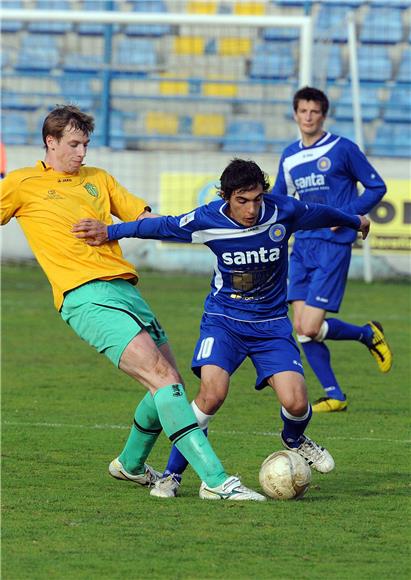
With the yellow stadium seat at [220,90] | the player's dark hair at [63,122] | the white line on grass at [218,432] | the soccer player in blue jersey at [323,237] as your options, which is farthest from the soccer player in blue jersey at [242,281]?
the yellow stadium seat at [220,90]

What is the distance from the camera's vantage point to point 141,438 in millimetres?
6367

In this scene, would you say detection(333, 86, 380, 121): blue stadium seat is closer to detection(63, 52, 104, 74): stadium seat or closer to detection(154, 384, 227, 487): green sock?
detection(63, 52, 104, 74): stadium seat

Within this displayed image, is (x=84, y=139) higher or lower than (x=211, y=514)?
higher

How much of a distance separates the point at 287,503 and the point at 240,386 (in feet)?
14.7

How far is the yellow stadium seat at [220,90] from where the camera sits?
21938 mm

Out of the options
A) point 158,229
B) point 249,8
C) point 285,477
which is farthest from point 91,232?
point 249,8

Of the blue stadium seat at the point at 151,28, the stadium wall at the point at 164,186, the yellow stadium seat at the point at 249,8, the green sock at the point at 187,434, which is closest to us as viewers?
the green sock at the point at 187,434

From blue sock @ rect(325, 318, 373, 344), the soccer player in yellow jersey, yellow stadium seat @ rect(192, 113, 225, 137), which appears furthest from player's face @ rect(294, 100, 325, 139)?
yellow stadium seat @ rect(192, 113, 225, 137)

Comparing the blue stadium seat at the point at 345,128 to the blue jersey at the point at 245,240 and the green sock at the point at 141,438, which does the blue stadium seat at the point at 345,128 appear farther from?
the green sock at the point at 141,438

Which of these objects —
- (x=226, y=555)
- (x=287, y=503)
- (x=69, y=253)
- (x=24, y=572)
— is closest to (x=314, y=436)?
(x=287, y=503)

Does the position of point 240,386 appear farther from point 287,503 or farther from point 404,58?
point 404,58

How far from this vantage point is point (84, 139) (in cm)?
632

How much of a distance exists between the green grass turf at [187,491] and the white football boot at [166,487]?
0.07 metres

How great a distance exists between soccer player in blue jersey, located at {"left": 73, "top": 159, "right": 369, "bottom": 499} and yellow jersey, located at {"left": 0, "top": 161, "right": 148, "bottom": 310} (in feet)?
0.46
